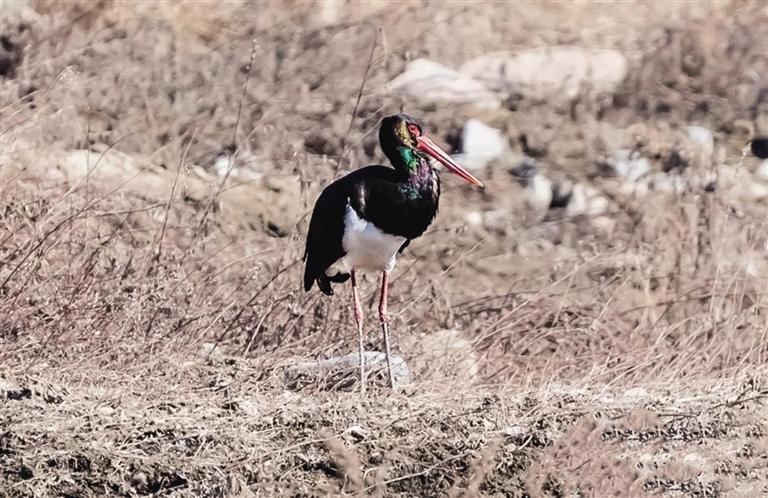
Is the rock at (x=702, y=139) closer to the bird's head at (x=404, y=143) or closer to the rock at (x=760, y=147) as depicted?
the rock at (x=760, y=147)

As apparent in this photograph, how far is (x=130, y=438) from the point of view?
5.53 meters

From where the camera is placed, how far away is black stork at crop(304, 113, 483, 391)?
6902mm

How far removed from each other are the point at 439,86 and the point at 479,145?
1.98 ft

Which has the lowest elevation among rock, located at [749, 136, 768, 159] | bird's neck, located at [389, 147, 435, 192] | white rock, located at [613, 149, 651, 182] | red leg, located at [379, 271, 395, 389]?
rock, located at [749, 136, 768, 159]

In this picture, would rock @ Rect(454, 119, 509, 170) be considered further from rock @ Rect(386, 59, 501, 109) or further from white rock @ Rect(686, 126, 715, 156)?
white rock @ Rect(686, 126, 715, 156)

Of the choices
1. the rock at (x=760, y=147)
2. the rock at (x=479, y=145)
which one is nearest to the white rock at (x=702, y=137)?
the rock at (x=760, y=147)

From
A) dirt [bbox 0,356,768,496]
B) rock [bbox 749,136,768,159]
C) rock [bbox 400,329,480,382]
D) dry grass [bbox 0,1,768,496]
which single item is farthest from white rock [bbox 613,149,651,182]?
dirt [bbox 0,356,768,496]

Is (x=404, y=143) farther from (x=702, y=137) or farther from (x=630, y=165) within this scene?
(x=702, y=137)

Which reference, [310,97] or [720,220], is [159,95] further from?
[720,220]

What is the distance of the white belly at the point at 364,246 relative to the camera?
6941 mm

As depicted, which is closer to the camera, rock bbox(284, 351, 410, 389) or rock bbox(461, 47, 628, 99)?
rock bbox(284, 351, 410, 389)

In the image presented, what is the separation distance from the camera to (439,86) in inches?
481

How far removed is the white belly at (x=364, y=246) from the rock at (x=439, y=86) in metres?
4.77

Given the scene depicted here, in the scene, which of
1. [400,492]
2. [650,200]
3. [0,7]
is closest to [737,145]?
[650,200]
